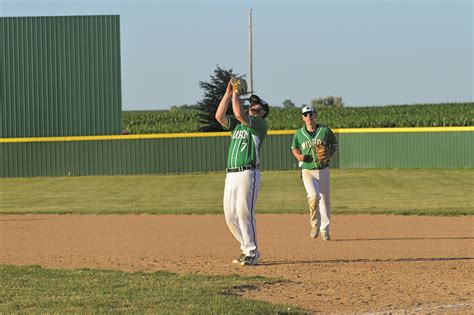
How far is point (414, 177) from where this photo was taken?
30.7 meters

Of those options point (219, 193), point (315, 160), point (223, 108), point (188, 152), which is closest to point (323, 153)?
point (315, 160)

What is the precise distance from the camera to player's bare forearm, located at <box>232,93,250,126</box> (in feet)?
34.3

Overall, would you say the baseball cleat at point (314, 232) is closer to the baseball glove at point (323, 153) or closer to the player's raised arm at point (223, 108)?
the baseball glove at point (323, 153)

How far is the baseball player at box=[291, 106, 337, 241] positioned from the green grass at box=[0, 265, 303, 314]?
371cm

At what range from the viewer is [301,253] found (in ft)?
40.2

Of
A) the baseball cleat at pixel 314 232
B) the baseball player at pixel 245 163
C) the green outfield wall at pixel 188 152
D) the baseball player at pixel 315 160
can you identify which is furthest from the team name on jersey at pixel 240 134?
the green outfield wall at pixel 188 152

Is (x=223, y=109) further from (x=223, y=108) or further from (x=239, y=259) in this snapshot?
Answer: (x=239, y=259)

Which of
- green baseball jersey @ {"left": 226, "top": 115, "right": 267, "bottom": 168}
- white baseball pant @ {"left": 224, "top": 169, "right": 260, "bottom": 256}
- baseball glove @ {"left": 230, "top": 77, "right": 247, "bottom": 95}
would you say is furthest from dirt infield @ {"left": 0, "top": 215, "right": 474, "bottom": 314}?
baseball glove @ {"left": 230, "top": 77, "right": 247, "bottom": 95}

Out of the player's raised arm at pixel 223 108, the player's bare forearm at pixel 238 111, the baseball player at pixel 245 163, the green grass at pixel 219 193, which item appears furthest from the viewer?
the green grass at pixel 219 193

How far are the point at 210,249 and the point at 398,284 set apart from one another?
3.70m

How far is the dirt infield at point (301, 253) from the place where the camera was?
9.05 m

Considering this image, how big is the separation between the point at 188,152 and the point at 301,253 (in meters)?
24.5

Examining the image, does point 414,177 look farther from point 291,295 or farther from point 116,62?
point 291,295

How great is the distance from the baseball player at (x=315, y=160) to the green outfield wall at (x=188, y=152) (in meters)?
22.8
